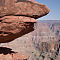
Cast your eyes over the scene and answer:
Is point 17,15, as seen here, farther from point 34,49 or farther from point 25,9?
point 34,49

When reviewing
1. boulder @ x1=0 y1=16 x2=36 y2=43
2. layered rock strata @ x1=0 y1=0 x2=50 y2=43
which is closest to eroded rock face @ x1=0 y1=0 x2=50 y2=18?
layered rock strata @ x1=0 y1=0 x2=50 y2=43

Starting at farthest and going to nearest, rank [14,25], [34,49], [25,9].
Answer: [34,49] < [25,9] < [14,25]

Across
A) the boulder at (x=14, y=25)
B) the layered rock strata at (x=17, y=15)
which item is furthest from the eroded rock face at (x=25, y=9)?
the boulder at (x=14, y=25)

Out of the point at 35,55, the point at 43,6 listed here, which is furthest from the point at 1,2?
the point at 35,55

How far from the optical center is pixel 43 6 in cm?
1382

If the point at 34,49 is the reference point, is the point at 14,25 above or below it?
above

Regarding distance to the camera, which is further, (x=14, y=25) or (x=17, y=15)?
(x=17, y=15)

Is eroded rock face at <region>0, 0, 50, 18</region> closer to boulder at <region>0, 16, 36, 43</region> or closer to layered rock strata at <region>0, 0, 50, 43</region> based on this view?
layered rock strata at <region>0, 0, 50, 43</region>

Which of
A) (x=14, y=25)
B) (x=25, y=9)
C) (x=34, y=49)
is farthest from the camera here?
(x=34, y=49)

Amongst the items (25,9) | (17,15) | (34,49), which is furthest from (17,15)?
(34,49)

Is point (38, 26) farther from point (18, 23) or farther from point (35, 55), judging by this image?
point (18, 23)

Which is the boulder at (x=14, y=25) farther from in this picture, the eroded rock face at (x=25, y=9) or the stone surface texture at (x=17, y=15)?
the eroded rock face at (x=25, y=9)

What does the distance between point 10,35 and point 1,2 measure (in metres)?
2.94

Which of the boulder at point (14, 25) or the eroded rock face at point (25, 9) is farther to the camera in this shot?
the boulder at point (14, 25)
